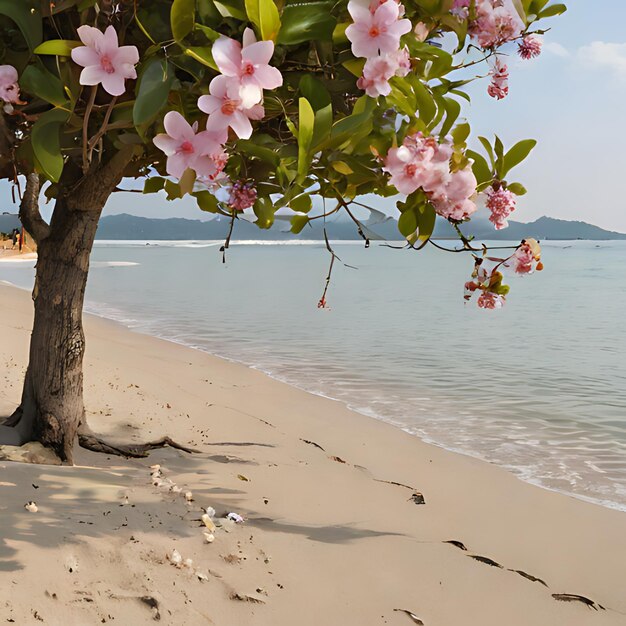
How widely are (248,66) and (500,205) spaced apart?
1.25m

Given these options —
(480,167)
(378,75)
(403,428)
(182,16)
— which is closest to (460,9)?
(480,167)

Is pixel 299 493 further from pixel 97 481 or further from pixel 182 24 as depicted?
pixel 182 24

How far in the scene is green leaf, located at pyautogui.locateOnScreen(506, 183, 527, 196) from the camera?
105 inches

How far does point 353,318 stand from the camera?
17125 millimetres

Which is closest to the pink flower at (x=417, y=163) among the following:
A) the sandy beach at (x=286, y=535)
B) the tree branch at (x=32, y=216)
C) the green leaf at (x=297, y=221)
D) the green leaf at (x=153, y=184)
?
the green leaf at (x=297, y=221)

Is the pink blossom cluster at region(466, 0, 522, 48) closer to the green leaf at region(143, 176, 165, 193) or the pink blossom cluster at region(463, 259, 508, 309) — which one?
the pink blossom cluster at region(463, 259, 508, 309)

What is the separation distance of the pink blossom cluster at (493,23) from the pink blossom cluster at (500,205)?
1.78 feet

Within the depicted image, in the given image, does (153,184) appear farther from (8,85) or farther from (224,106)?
(224,106)

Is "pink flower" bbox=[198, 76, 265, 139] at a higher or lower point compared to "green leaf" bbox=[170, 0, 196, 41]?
lower

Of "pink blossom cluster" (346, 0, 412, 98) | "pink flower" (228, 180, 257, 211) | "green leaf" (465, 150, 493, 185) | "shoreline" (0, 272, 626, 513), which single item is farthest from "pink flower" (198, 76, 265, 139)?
"shoreline" (0, 272, 626, 513)

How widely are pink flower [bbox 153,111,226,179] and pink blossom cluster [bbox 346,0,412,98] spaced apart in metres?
0.44

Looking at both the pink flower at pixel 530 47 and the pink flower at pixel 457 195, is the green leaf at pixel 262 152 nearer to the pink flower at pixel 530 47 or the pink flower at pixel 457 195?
the pink flower at pixel 457 195

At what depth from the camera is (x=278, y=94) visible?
2.40 m

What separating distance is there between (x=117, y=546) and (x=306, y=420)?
4.18 metres
